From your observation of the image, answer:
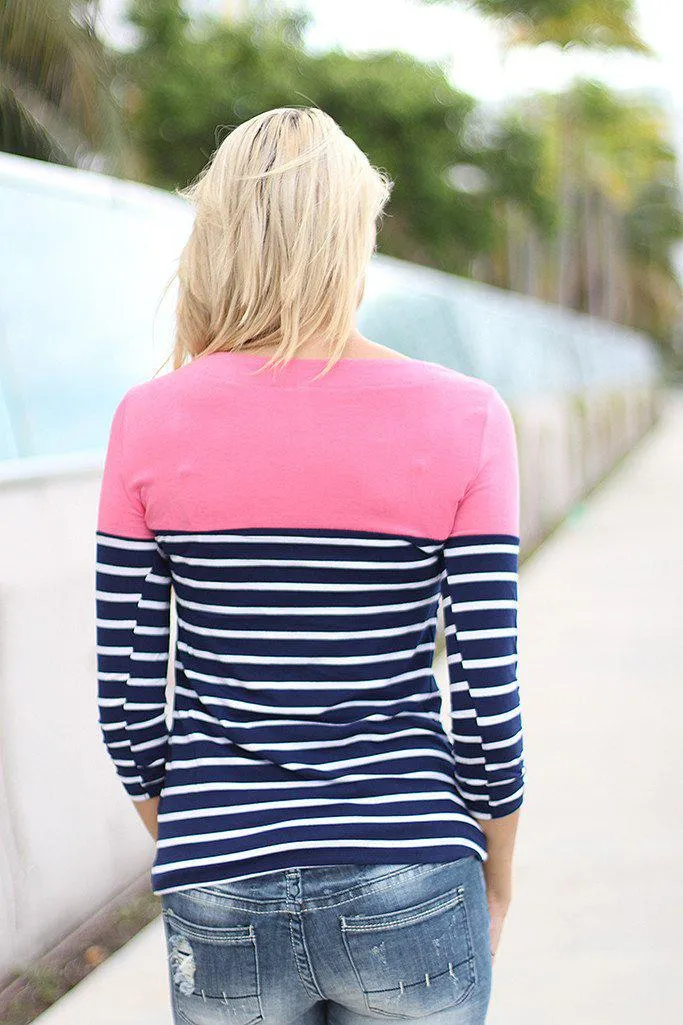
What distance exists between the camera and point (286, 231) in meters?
1.43

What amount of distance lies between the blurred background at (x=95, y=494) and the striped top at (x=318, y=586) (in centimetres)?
36

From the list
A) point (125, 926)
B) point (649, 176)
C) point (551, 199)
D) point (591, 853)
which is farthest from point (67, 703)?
point (649, 176)

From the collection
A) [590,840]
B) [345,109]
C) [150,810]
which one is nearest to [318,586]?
[150,810]

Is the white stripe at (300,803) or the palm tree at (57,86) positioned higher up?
the palm tree at (57,86)

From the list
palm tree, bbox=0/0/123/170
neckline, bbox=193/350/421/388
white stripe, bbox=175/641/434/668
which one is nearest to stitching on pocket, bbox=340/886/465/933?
white stripe, bbox=175/641/434/668

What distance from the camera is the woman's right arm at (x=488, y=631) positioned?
1.43 metres

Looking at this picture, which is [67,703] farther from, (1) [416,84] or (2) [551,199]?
(2) [551,199]

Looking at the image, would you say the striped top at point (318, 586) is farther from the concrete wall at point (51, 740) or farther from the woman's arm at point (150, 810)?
the concrete wall at point (51, 740)

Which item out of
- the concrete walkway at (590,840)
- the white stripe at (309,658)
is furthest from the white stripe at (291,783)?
the concrete walkway at (590,840)

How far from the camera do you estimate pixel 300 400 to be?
1414 mm

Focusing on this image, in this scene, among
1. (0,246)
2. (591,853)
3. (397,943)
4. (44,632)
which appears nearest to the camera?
(397,943)

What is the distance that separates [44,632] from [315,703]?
6.07ft

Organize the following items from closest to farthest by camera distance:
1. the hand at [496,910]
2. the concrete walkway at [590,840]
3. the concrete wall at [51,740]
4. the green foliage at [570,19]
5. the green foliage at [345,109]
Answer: the hand at [496,910] → the concrete wall at [51,740] → the concrete walkway at [590,840] → the green foliage at [345,109] → the green foliage at [570,19]

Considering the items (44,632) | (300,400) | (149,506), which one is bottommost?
(44,632)
